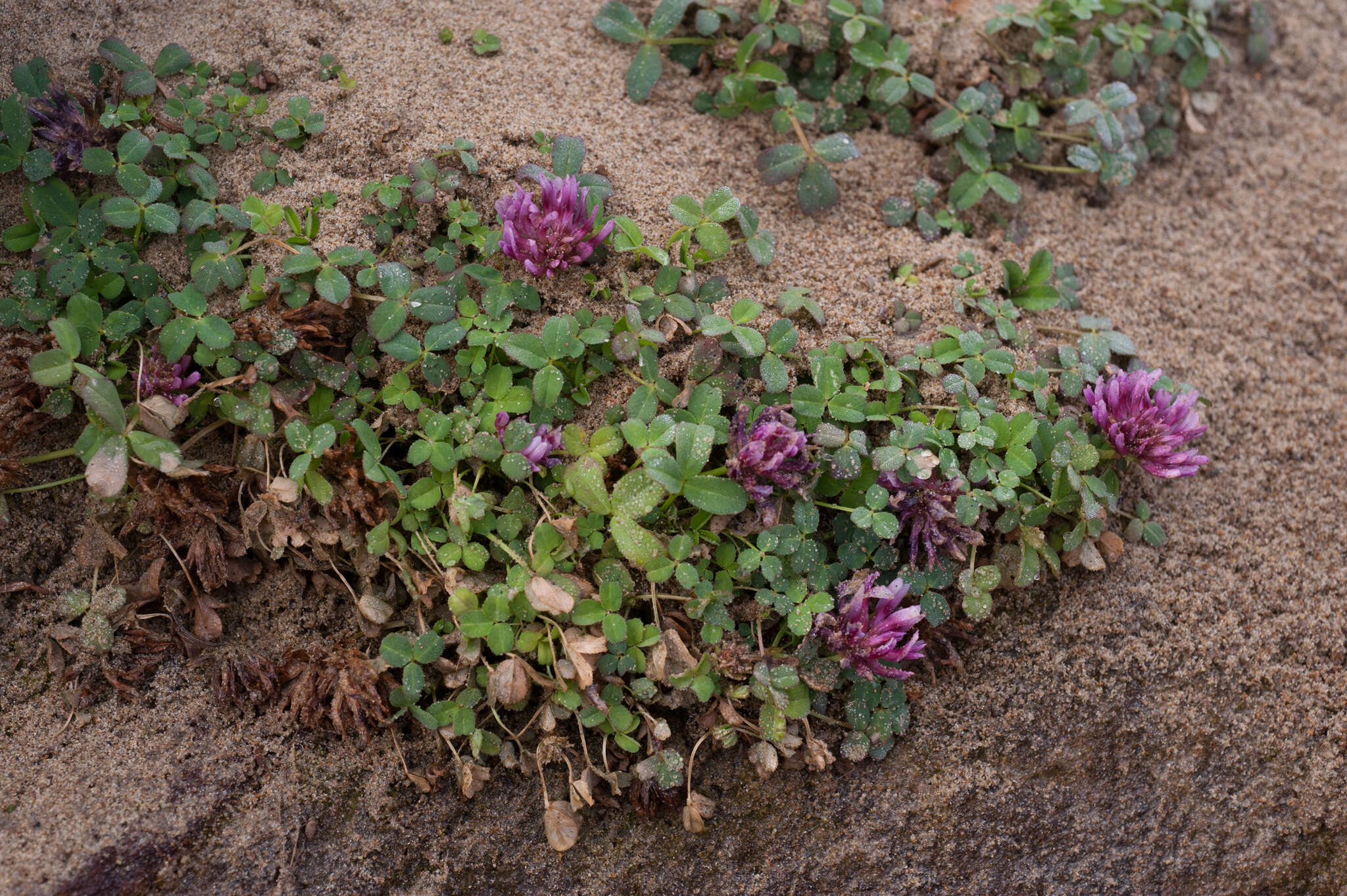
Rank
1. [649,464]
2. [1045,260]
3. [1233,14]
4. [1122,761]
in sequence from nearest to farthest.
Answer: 1. [649,464]
2. [1122,761]
3. [1045,260]
4. [1233,14]

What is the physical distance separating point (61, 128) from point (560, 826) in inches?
84.0

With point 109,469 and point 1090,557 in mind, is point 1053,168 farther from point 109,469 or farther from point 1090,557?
point 109,469

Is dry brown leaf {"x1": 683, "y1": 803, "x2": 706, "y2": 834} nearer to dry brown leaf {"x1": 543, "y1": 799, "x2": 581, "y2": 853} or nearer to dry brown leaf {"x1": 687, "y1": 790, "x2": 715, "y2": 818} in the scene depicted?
dry brown leaf {"x1": 687, "y1": 790, "x2": 715, "y2": 818}

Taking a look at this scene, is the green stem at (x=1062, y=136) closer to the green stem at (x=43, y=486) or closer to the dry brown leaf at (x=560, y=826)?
the dry brown leaf at (x=560, y=826)

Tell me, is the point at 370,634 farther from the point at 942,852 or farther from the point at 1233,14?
the point at 1233,14

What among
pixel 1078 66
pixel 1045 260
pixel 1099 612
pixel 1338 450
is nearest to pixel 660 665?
pixel 1099 612

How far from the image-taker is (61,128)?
2.35 m

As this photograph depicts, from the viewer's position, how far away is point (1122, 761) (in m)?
2.29

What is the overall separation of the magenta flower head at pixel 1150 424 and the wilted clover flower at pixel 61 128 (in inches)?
106

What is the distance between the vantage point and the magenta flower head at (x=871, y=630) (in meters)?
2.14

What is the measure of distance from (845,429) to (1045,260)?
843 millimetres

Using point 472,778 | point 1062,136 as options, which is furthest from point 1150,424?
point 472,778

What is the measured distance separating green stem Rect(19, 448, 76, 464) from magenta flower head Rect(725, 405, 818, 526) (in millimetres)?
1581

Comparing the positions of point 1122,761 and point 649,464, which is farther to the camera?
point 1122,761
